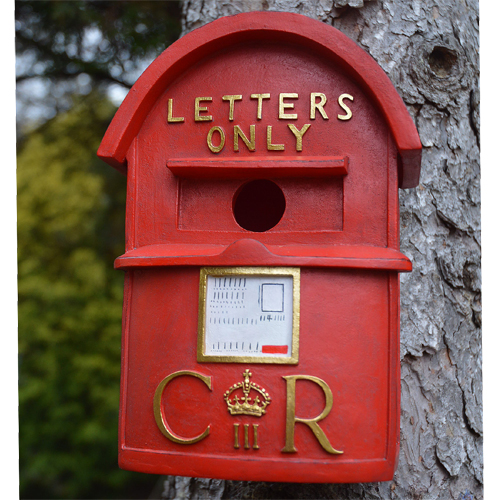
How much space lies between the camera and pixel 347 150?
3.90 ft

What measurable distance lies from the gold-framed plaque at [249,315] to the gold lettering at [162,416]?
4 cm

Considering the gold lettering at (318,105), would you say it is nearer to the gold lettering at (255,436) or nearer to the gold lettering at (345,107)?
the gold lettering at (345,107)

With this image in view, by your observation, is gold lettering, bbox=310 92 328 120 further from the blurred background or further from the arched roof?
the blurred background

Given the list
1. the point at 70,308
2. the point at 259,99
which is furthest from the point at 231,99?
the point at 70,308

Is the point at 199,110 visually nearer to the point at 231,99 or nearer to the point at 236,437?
the point at 231,99

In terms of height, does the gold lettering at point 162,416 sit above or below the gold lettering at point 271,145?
below

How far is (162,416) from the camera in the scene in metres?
1.16

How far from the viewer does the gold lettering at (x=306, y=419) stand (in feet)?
3.57

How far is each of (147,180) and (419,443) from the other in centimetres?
101

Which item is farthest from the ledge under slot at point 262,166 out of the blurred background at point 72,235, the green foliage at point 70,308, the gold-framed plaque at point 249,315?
the green foliage at point 70,308

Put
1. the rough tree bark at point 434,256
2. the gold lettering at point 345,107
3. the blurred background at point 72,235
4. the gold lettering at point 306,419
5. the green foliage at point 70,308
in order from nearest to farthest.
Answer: the gold lettering at point 306,419
the gold lettering at point 345,107
the rough tree bark at point 434,256
the blurred background at point 72,235
the green foliage at point 70,308

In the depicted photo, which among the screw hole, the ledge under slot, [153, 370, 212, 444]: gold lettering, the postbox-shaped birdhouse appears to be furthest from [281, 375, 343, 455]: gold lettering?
the screw hole

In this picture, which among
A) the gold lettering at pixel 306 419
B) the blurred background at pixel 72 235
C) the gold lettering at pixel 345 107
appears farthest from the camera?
the blurred background at pixel 72 235

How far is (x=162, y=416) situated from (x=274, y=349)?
29 centimetres
